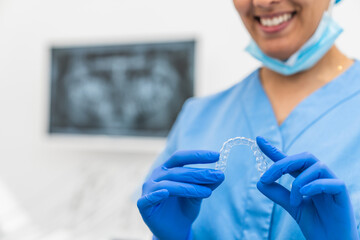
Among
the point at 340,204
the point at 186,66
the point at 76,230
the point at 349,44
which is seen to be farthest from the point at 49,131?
the point at 340,204

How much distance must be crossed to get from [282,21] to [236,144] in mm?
257

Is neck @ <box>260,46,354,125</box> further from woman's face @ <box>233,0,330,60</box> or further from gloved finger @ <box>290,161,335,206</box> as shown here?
gloved finger @ <box>290,161,335,206</box>

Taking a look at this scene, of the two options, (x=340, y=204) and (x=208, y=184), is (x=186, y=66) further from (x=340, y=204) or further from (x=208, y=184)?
(x=340, y=204)

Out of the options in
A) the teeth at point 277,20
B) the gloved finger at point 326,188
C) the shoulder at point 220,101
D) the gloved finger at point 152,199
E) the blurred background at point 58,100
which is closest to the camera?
the gloved finger at point 326,188

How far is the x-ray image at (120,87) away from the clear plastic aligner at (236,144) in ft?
3.13

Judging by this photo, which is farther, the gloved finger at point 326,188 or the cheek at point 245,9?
the cheek at point 245,9

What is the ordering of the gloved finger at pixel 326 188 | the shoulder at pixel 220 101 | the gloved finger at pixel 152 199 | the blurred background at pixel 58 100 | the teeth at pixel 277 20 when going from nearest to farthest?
the gloved finger at pixel 326 188 → the gloved finger at pixel 152 199 → the teeth at pixel 277 20 → the shoulder at pixel 220 101 → the blurred background at pixel 58 100

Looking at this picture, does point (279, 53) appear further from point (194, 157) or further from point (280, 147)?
point (194, 157)

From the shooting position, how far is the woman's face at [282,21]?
2.42 feet

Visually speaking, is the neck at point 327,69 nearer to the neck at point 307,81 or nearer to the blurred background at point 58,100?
the neck at point 307,81

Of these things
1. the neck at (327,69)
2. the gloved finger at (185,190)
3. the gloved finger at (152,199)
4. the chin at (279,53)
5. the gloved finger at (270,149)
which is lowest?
the gloved finger at (152,199)

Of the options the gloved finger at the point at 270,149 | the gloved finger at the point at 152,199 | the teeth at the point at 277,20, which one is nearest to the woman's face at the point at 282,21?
the teeth at the point at 277,20

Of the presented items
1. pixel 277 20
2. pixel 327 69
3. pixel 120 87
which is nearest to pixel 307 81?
pixel 327 69

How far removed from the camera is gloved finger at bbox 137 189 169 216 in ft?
2.11
